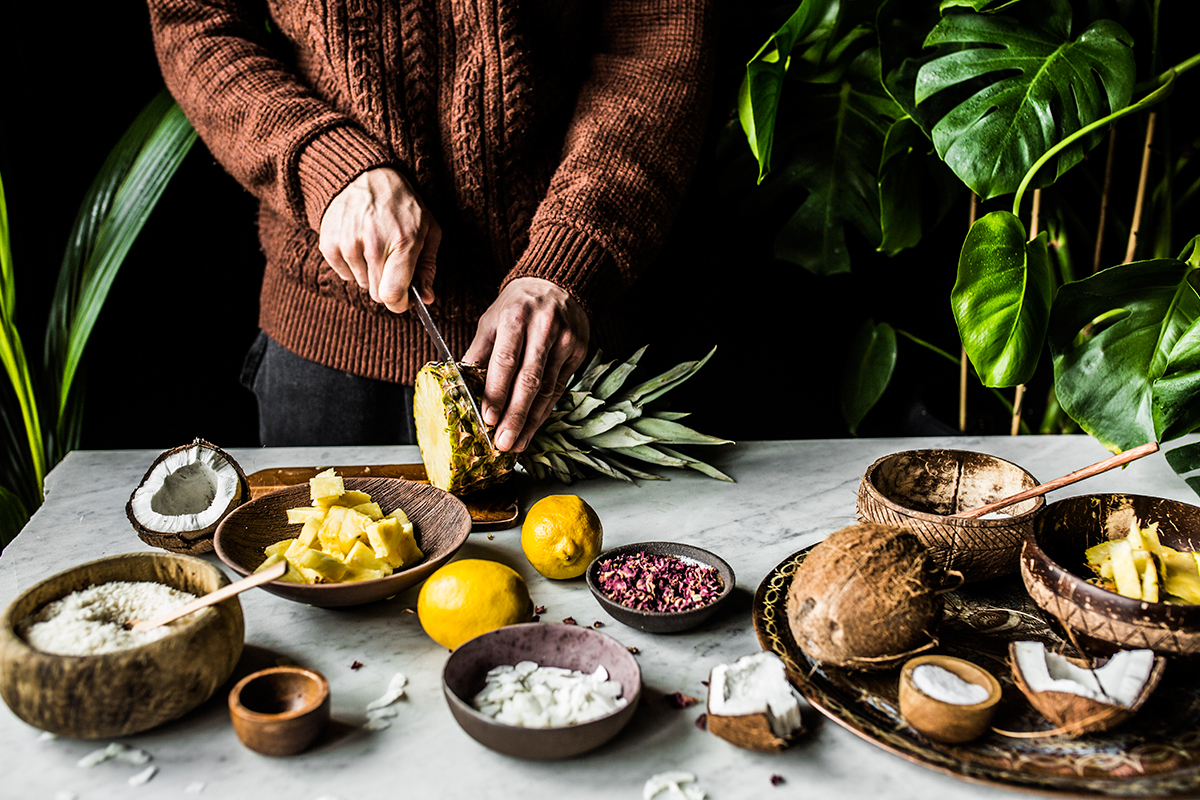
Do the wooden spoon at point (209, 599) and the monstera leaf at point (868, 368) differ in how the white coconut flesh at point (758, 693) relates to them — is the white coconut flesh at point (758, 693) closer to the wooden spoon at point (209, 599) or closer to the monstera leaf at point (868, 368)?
the wooden spoon at point (209, 599)

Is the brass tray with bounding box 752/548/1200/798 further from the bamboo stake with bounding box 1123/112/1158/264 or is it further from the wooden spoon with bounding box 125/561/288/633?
the bamboo stake with bounding box 1123/112/1158/264

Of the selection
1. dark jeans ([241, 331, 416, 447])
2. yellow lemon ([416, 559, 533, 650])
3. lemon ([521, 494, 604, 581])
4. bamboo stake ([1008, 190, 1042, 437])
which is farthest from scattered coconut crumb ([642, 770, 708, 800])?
bamboo stake ([1008, 190, 1042, 437])

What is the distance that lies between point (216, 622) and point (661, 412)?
3.03ft

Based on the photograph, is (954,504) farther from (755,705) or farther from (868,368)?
(868,368)

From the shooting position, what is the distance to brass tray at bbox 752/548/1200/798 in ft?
2.43

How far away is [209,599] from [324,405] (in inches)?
35.2

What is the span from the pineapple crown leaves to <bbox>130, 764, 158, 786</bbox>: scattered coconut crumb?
0.81m

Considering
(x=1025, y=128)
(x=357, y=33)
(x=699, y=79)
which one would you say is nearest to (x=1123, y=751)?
(x=1025, y=128)

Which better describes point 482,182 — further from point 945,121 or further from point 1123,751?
point 1123,751

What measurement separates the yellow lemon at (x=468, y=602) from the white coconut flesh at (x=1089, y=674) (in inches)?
22.9

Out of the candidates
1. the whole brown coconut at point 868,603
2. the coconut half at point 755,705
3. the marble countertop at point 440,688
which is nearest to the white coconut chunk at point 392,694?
the marble countertop at point 440,688

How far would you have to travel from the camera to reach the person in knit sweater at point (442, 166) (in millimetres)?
1361

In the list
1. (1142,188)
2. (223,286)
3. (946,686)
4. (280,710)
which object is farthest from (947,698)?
(223,286)

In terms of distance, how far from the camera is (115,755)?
805 mm
